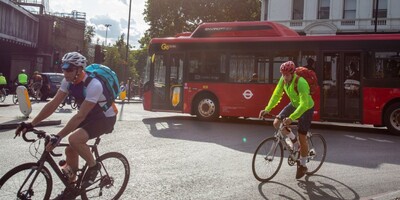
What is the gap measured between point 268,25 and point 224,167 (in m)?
8.44

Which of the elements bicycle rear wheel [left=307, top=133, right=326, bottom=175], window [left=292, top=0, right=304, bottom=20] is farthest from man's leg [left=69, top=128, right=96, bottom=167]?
window [left=292, top=0, right=304, bottom=20]

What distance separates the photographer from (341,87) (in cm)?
1273

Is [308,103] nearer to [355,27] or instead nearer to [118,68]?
[355,27]

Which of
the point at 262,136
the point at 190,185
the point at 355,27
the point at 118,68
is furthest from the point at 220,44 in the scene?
→ the point at 118,68

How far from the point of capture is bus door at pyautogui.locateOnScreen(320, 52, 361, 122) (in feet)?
41.3

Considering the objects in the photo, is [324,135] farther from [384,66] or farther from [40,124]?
[40,124]

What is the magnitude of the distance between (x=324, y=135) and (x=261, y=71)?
3240mm

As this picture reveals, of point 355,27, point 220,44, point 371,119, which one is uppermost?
point 355,27

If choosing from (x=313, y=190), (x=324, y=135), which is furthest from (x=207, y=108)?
(x=313, y=190)

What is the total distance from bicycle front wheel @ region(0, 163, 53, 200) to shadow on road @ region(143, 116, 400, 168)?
210 inches

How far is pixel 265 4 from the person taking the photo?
120 feet

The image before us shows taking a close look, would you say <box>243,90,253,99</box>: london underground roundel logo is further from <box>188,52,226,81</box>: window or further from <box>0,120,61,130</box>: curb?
<box>0,120,61,130</box>: curb

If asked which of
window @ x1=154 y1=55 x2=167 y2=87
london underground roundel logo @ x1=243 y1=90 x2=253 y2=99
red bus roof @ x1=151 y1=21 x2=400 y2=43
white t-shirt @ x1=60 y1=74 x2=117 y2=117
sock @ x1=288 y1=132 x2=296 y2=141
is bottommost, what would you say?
sock @ x1=288 y1=132 x2=296 y2=141

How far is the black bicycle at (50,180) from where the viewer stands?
12.5 ft
